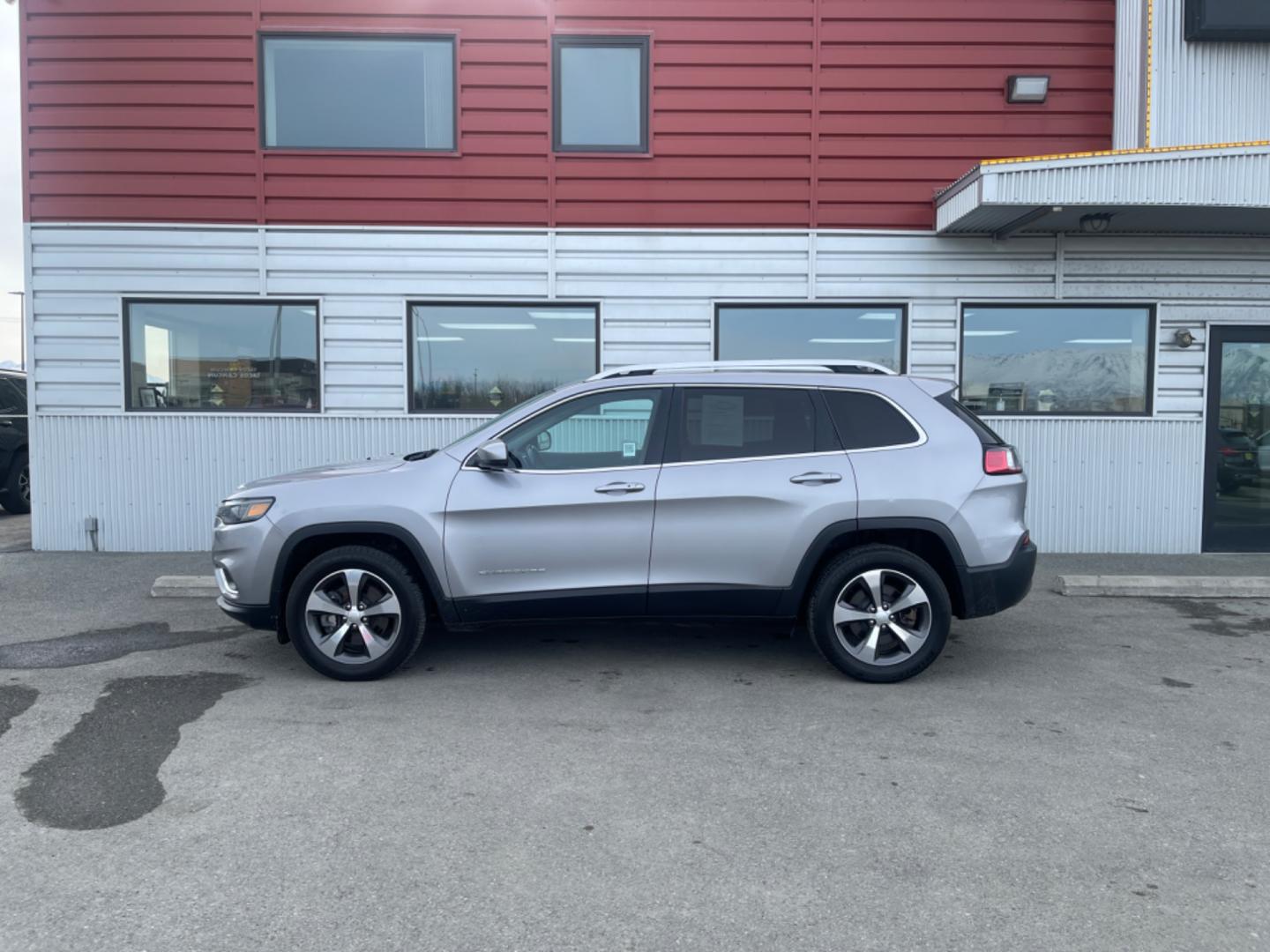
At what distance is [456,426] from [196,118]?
396 centimetres

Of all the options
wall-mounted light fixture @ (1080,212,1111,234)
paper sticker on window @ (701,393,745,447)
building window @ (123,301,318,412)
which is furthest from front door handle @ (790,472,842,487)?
building window @ (123,301,318,412)

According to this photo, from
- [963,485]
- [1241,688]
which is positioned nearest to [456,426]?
[963,485]

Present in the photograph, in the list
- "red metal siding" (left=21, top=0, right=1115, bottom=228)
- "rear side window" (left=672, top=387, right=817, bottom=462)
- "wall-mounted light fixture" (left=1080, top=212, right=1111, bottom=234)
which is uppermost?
"red metal siding" (left=21, top=0, right=1115, bottom=228)

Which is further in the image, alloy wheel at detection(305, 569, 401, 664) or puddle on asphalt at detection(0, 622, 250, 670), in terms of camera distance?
puddle on asphalt at detection(0, 622, 250, 670)

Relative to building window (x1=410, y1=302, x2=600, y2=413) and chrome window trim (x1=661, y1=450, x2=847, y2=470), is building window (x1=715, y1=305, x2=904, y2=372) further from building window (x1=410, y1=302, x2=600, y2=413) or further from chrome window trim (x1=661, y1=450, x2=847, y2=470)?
chrome window trim (x1=661, y1=450, x2=847, y2=470)

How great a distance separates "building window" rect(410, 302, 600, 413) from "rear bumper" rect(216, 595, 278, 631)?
14.6 feet

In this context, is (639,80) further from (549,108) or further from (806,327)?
(806,327)

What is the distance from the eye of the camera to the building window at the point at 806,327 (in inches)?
383

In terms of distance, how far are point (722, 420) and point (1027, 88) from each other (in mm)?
6078

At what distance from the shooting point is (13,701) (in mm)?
5039

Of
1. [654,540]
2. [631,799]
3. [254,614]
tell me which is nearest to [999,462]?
[654,540]

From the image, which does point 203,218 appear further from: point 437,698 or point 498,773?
point 498,773

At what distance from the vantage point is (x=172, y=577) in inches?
308

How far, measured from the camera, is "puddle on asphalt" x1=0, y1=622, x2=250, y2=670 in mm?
5852
